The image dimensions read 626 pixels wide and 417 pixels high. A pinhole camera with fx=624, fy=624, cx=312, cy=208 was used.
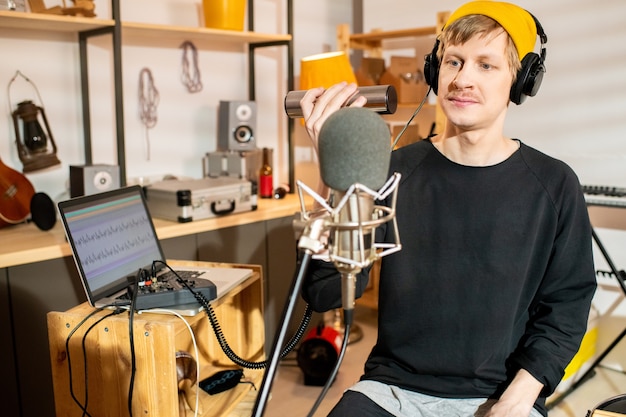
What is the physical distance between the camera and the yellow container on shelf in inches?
118

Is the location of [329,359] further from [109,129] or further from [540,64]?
[540,64]

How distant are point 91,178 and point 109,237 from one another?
79 cm

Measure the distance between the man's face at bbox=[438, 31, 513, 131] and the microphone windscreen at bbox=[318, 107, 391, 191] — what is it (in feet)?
2.30

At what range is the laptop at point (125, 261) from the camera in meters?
1.57

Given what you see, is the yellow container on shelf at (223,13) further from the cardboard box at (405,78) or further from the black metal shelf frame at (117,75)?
the cardboard box at (405,78)

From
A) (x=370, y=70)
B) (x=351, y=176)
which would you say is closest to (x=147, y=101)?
(x=370, y=70)

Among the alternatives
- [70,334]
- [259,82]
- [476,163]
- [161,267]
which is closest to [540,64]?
[476,163]

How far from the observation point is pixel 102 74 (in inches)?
116

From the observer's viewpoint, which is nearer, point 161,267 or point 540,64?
point 540,64

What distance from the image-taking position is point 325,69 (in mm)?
3094

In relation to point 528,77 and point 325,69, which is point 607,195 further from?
point 528,77

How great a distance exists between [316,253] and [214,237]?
6.66 ft

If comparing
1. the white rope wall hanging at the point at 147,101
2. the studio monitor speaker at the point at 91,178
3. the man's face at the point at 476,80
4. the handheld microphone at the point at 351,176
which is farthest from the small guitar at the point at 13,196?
the handheld microphone at the point at 351,176

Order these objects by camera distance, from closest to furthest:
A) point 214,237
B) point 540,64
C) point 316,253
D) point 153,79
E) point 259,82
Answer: point 316,253 → point 540,64 → point 214,237 → point 153,79 → point 259,82
